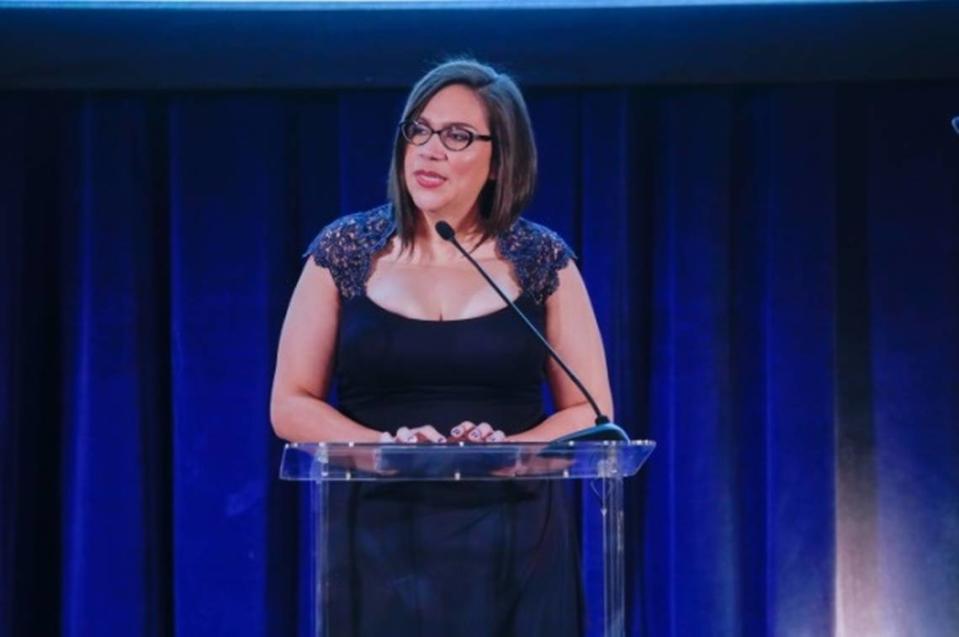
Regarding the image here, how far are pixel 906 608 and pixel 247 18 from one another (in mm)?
2233

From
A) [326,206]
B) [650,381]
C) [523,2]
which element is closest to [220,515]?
[326,206]

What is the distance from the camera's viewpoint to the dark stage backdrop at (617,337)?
3.30 meters

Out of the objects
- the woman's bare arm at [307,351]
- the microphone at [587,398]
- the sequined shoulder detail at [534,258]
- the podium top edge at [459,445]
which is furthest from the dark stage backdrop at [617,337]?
the podium top edge at [459,445]

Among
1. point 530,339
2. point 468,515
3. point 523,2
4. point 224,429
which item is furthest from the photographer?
point 224,429

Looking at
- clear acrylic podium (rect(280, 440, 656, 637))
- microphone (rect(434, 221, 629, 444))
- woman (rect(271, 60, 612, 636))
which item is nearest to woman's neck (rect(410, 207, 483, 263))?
woman (rect(271, 60, 612, 636))

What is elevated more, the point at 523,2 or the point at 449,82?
the point at 523,2

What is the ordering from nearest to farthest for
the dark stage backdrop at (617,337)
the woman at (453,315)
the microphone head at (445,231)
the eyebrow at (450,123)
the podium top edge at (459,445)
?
1. the podium top edge at (459,445)
2. the microphone head at (445,231)
3. the woman at (453,315)
4. the eyebrow at (450,123)
5. the dark stage backdrop at (617,337)

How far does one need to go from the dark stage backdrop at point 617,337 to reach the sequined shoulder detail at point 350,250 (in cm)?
122

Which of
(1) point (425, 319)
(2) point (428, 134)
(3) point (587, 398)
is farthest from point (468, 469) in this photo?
(2) point (428, 134)

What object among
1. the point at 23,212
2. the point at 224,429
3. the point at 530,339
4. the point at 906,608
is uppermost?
the point at 23,212

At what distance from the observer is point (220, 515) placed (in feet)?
10.8

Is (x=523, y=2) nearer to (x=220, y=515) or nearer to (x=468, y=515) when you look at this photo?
(x=220, y=515)

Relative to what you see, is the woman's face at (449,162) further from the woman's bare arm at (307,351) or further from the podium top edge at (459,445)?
the podium top edge at (459,445)

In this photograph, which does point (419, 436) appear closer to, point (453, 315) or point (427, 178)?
point (453, 315)
